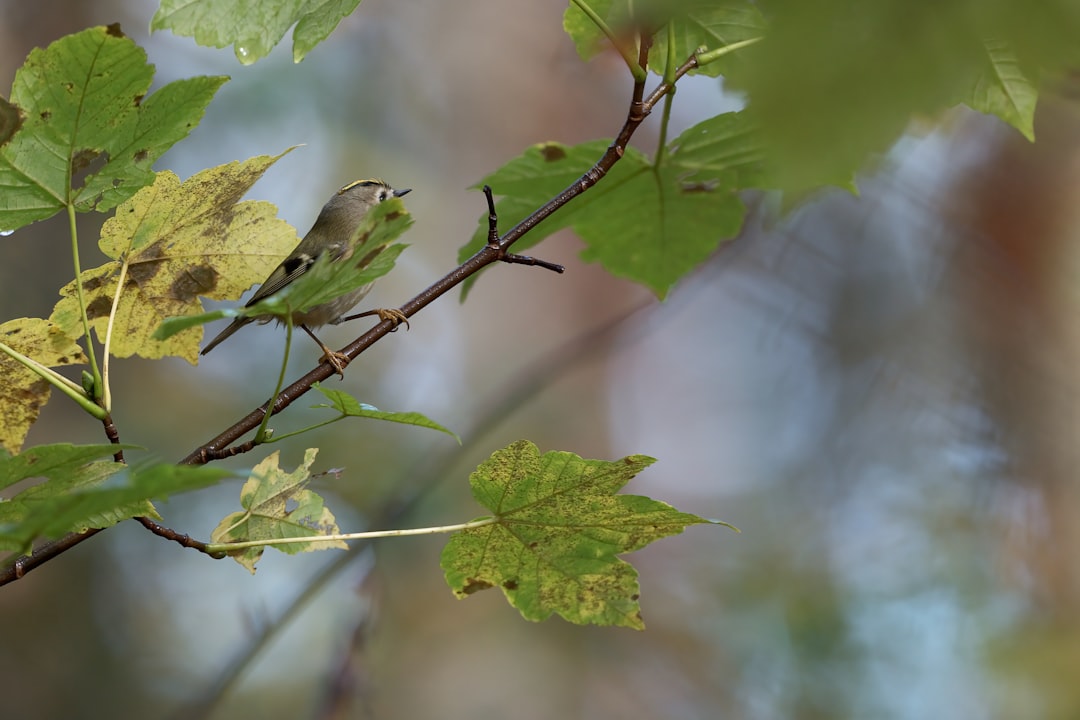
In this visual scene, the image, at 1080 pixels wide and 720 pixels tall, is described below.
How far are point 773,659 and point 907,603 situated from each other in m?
0.60

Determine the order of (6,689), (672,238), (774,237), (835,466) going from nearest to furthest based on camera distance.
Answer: (672,238) → (774,237) → (6,689) → (835,466)

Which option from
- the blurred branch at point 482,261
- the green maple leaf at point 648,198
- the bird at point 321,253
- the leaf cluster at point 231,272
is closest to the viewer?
the leaf cluster at point 231,272

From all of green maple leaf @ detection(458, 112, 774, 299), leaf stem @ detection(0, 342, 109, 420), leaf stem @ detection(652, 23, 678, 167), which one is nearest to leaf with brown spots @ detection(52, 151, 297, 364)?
leaf stem @ detection(0, 342, 109, 420)

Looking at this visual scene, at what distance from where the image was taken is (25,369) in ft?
2.91

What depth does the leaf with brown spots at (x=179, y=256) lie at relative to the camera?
93 cm

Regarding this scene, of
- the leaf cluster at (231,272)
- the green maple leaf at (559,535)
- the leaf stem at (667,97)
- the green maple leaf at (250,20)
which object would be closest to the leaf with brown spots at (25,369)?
the leaf cluster at (231,272)

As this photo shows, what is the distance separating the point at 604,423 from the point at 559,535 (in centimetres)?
405

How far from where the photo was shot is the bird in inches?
63.7

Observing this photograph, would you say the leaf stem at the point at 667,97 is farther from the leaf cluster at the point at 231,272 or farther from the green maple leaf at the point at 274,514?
the green maple leaf at the point at 274,514

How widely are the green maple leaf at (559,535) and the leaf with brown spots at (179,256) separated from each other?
0.36 m

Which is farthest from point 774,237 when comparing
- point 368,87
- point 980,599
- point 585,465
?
Answer: point 368,87

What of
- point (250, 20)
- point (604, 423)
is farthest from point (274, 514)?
point (604, 423)

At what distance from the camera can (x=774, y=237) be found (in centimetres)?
243

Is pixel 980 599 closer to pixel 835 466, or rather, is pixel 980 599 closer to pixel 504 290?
pixel 835 466
